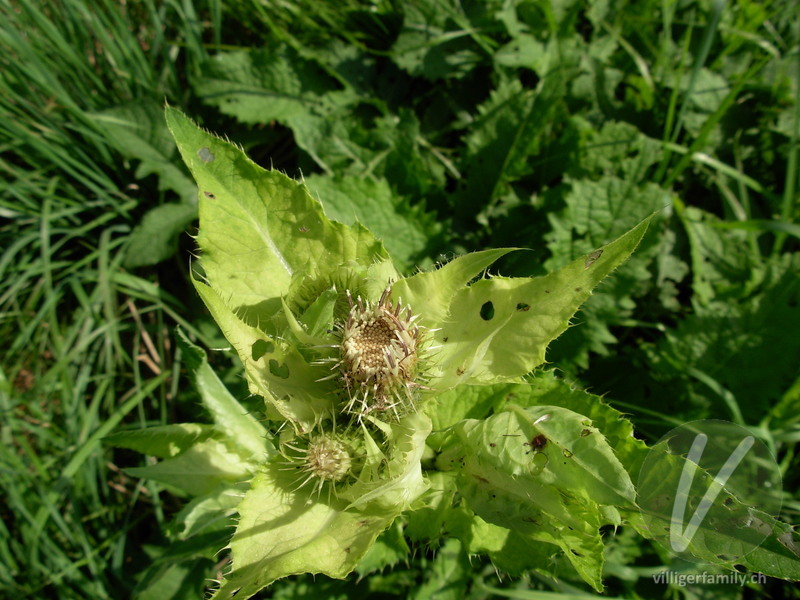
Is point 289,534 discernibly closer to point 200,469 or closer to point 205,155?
point 200,469

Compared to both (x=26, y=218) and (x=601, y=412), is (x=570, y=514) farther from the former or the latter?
(x=26, y=218)

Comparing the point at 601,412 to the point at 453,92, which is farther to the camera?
the point at 453,92

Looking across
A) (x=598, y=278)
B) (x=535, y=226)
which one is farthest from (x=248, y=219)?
(x=535, y=226)

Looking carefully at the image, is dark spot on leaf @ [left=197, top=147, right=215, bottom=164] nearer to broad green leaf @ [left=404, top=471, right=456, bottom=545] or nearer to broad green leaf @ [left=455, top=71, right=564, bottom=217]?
broad green leaf @ [left=404, top=471, right=456, bottom=545]

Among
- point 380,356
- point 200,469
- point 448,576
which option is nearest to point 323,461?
point 380,356

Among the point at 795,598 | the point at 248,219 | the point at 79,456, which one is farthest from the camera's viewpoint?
the point at 79,456

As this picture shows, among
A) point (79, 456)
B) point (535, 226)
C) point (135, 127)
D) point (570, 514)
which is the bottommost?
point (79, 456)
